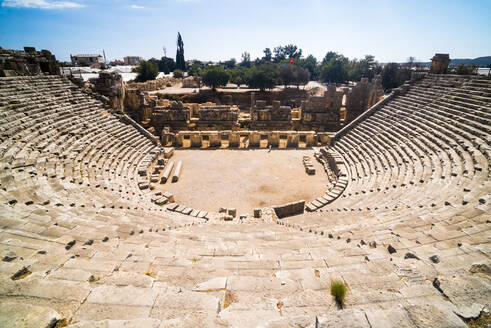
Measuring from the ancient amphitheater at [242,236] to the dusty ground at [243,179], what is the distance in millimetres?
1291

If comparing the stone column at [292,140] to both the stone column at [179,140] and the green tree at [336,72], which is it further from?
the green tree at [336,72]

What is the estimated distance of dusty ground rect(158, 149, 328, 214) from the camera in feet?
42.3

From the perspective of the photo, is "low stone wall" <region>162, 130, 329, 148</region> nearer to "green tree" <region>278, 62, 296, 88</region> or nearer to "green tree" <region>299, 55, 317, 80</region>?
"green tree" <region>278, 62, 296, 88</region>

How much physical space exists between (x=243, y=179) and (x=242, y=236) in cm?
803

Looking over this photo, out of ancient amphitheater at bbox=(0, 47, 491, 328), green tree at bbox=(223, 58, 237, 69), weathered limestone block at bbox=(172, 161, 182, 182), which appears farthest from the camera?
green tree at bbox=(223, 58, 237, 69)

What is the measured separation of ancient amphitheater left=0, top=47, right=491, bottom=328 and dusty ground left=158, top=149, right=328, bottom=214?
1291 millimetres

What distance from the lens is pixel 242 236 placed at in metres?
7.15

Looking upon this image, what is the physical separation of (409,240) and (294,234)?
294 centimetres

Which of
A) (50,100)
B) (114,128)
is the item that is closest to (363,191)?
(114,128)

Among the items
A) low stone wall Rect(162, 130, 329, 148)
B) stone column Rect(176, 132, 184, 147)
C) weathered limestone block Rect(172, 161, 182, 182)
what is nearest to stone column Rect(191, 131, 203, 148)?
low stone wall Rect(162, 130, 329, 148)

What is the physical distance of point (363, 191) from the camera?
11789 millimetres

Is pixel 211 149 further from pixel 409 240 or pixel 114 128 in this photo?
pixel 409 240

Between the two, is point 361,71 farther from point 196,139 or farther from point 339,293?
point 339,293

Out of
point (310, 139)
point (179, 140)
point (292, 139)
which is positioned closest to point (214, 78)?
point (179, 140)
